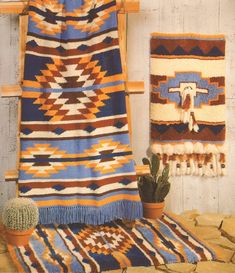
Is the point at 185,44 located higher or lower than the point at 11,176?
higher

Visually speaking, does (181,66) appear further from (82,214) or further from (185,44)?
(82,214)

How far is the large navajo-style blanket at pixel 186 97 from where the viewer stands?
117 inches

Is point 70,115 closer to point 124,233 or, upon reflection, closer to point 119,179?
point 119,179

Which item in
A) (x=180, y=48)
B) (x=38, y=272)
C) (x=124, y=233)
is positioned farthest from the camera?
(x=180, y=48)

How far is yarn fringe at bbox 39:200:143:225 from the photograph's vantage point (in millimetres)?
2576

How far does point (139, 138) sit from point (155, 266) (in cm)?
105

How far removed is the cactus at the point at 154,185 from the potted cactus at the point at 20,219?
0.72 metres

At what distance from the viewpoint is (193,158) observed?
306cm

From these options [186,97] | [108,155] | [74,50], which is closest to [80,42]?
[74,50]

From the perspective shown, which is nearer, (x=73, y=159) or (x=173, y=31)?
(x=73, y=159)

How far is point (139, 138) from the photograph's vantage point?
3.05 metres

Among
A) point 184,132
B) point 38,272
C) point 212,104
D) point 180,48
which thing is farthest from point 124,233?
point 180,48

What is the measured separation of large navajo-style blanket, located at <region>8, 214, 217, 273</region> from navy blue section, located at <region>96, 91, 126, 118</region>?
0.64m

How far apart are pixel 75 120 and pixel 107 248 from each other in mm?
737
